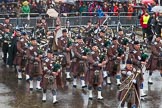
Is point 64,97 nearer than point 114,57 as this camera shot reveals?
Yes

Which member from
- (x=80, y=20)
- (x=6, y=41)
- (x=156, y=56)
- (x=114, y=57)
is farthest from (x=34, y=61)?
(x=80, y=20)

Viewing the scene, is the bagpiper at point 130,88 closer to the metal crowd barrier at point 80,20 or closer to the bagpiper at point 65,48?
the bagpiper at point 65,48

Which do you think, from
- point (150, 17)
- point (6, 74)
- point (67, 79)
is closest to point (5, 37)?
point (6, 74)

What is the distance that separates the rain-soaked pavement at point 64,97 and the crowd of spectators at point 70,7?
9.99m

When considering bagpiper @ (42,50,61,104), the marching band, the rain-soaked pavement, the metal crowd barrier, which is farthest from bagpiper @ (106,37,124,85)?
the metal crowd barrier

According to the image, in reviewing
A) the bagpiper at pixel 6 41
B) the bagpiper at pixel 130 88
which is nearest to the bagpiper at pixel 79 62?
the bagpiper at pixel 130 88

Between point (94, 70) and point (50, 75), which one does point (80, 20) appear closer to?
point (94, 70)

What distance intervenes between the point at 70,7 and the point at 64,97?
14.3 metres

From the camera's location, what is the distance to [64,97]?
1778 centimetres

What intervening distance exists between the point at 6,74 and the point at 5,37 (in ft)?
6.54

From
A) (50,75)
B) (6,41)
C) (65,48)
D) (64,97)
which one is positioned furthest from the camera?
(6,41)

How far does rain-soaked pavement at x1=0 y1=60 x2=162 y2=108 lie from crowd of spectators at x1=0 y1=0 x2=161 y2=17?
9987mm

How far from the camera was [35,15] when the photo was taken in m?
29.6

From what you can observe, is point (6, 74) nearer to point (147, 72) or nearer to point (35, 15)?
point (147, 72)
